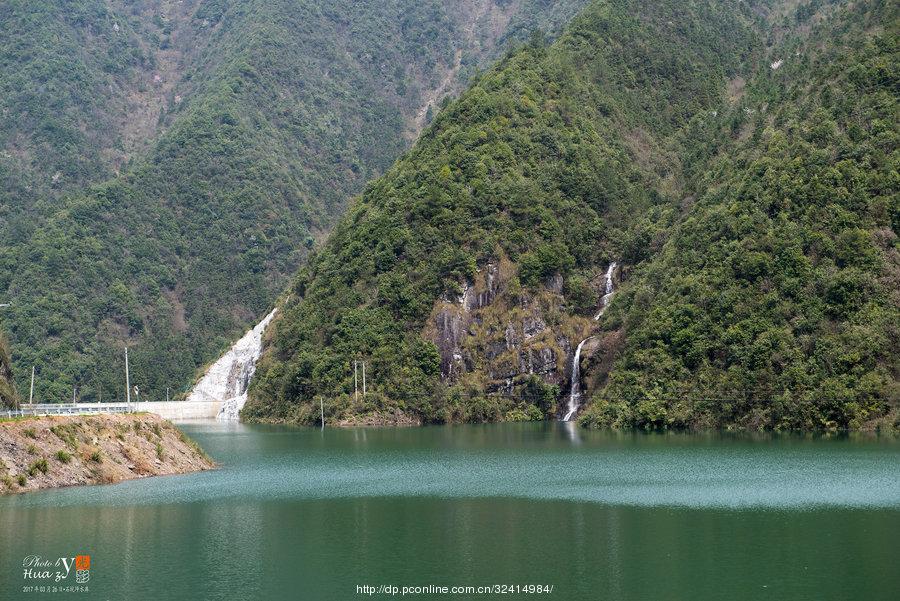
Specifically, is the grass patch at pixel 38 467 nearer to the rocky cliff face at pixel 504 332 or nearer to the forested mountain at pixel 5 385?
the forested mountain at pixel 5 385

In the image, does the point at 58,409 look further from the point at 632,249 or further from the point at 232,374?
the point at 232,374

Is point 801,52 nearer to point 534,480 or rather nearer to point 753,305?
point 753,305

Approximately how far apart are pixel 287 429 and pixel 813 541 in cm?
9896

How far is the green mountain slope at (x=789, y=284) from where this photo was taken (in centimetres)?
10506

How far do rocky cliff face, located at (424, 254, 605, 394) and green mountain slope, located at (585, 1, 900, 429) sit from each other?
8.54 metres

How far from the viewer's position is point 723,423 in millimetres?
112062

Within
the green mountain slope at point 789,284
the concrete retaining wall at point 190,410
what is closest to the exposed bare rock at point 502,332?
the green mountain slope at point 789,284

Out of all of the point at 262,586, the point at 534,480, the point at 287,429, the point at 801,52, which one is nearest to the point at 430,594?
the point at 262,586

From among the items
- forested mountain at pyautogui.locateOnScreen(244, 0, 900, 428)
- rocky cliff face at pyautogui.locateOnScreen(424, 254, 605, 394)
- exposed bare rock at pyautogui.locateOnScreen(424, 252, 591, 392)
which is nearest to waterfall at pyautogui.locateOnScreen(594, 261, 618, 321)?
rocky cliff face at pyautogui.locateOnScreen(424, 254, 605, 394)

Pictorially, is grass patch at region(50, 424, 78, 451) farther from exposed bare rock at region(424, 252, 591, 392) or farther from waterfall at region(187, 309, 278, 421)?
waterfall at region(187, 309, 278, 421)

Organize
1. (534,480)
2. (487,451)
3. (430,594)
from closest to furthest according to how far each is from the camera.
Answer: (430,594) → (534,480) → (487,451)

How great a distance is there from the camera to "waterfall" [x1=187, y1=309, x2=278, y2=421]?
18088 cm

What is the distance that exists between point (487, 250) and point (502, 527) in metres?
101

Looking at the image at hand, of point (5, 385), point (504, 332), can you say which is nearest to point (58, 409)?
point (5, 385)
